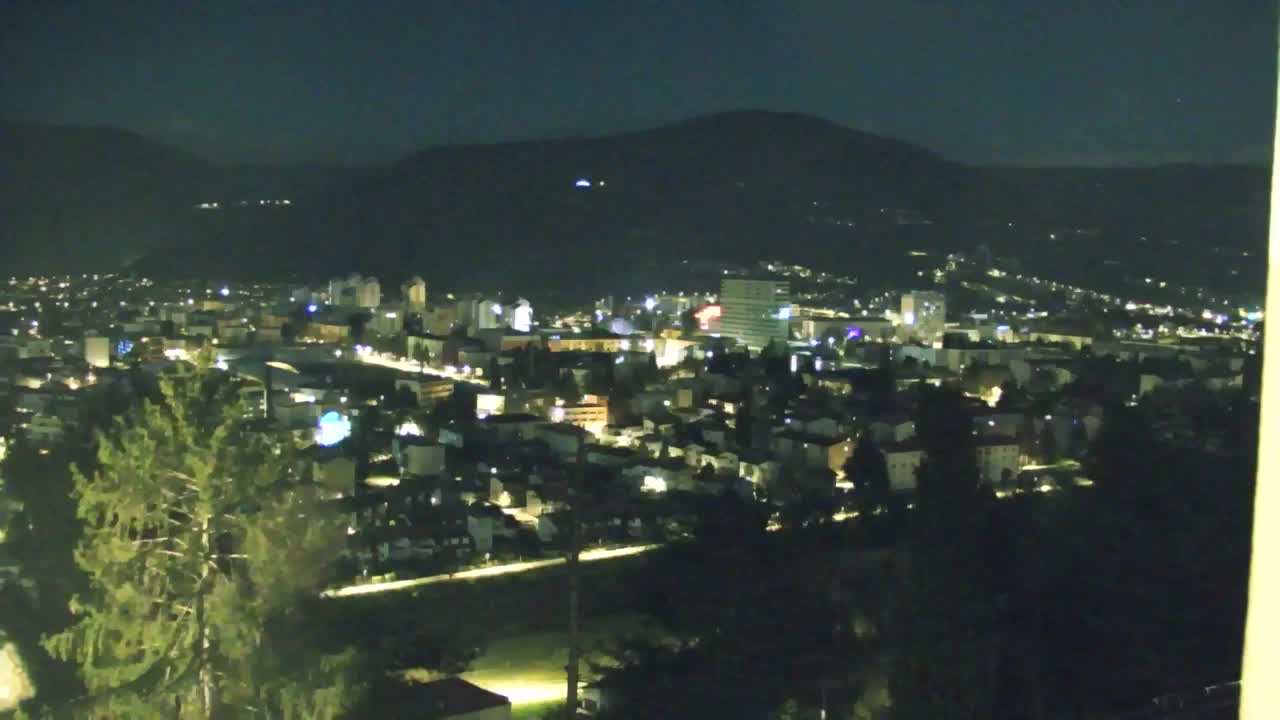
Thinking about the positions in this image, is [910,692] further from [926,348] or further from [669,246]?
[669,246]

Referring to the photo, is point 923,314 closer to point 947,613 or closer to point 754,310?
point 754,310

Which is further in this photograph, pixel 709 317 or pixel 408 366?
pixel 709 317

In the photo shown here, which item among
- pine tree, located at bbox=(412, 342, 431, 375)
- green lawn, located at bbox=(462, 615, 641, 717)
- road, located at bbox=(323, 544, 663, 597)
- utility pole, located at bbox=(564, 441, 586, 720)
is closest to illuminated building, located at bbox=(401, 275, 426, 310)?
pine tree, located at bbox=(412, 342, 431, 375)

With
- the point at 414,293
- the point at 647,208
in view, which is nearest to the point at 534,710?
the point at 414,293

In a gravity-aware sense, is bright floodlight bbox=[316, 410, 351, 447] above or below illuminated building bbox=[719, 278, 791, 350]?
below

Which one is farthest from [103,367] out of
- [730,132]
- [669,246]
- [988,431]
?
[730,132]

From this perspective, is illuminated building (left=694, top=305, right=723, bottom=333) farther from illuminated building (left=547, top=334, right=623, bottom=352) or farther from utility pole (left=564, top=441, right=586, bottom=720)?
utility pole (left=564, top=441, right=586, bottom=720)
